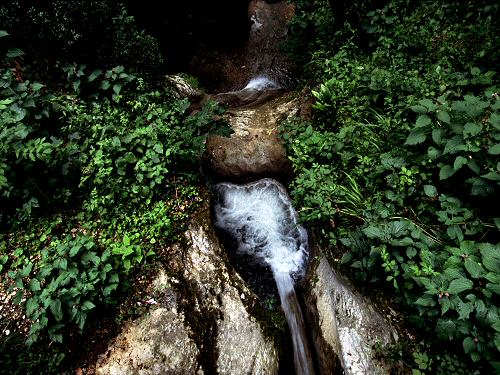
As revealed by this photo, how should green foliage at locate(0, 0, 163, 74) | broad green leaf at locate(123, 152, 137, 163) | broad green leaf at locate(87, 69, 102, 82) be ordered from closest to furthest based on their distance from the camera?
1. broad green leaf at locate(123, 152, 137, 163)
2. green foliage at locate(0, 0, 163, 74)
3. broad green leaf at locate(87, 69, 102, 82)

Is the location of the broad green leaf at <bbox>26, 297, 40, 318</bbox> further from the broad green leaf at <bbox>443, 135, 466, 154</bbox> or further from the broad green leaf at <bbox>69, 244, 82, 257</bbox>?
the broad green leaf at <bbox>443, 135, 466, 154</bbox>

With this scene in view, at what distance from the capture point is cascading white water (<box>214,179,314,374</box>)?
16.1 ft

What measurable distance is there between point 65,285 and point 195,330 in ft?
5.13

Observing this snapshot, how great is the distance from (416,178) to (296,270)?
2.37 meters

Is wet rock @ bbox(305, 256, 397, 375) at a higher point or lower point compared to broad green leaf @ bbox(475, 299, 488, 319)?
lower

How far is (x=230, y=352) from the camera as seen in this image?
3.48 meters

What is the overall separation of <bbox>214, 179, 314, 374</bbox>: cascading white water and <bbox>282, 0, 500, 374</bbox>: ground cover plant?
97 centimetres

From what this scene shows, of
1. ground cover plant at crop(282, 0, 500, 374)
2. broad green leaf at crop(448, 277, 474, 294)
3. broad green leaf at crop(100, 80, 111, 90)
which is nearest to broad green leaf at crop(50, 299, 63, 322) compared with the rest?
ground cover plant at crop(282, 0, 500, 374)

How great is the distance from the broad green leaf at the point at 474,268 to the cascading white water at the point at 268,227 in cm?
243

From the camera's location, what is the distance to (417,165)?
3.81m

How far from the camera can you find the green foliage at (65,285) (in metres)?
2.98

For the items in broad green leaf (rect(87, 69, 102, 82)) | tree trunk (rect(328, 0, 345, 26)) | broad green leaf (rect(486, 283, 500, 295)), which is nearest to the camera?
broad green leaf (rect(486, 283, 500, 295))

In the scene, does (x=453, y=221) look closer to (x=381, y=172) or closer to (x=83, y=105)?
(x=381, y=172)

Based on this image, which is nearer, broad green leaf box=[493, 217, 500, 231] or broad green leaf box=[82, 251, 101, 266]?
broad green leaf box=[493, 217, 500, 231]
